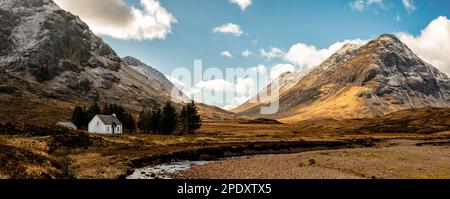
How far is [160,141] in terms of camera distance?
3809 inches

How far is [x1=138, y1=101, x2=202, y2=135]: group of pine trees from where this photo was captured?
466 ft

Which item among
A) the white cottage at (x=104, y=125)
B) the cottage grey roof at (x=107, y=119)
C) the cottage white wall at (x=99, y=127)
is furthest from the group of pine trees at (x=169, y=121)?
the cottage white wall at (x=99, y=127)

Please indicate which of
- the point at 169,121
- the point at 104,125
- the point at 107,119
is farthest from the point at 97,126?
the point at 169,121

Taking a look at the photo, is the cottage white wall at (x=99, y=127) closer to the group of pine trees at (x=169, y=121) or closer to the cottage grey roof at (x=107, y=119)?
the cottage grey roof at (x=107, y=119)

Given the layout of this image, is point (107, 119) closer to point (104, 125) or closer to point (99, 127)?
point (104, 125)

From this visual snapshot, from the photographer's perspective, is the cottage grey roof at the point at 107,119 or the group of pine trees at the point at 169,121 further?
the group of pine trees at the point at 169,121

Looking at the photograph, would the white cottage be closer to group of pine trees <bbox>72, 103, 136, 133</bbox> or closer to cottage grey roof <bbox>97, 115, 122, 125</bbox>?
cottage grey roof <bbox>97, 115, 122, 125</bbox>

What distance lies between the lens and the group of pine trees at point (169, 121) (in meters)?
142

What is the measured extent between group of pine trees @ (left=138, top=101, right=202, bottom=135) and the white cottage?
47.5 feet

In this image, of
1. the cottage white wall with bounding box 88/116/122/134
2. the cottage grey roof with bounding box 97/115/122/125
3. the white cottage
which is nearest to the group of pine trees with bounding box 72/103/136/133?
the white cottage

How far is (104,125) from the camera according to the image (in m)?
128

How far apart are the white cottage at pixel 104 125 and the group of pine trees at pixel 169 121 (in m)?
14.5

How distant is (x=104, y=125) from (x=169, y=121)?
928 inches
